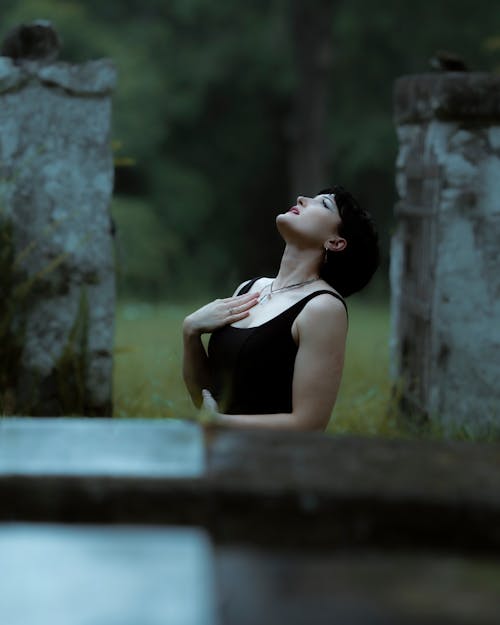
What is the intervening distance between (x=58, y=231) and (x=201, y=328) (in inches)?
67.8

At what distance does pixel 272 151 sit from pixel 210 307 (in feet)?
61.3

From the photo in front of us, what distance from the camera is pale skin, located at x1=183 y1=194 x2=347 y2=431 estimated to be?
3.09m

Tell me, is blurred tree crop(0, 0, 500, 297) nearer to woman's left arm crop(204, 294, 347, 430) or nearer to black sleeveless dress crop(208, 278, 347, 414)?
black sleeveless dress crop(208, 278, 347, 414)

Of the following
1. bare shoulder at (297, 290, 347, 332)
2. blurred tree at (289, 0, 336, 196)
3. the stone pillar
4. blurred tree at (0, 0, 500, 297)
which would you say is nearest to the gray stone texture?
bare shoulder at (297, 290, 347, 332)

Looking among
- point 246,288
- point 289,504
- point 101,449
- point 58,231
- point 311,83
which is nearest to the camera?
point 289,504

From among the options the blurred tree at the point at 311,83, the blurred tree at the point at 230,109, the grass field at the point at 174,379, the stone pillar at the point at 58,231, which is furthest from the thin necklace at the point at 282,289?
the blurred tree at the point at 230,109

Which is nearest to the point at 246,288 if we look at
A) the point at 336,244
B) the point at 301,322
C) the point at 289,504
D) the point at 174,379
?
the point at 336,244

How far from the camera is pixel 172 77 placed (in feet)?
66.5

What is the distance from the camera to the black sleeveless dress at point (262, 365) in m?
3.25

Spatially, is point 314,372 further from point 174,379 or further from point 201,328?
point 174,379

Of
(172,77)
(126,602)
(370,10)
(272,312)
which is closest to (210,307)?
(272,312)

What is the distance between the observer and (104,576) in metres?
1.54

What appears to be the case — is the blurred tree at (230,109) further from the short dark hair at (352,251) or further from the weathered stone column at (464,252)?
the short dark hair at (352,251)

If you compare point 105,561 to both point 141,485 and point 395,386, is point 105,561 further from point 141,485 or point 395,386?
point 395,386
